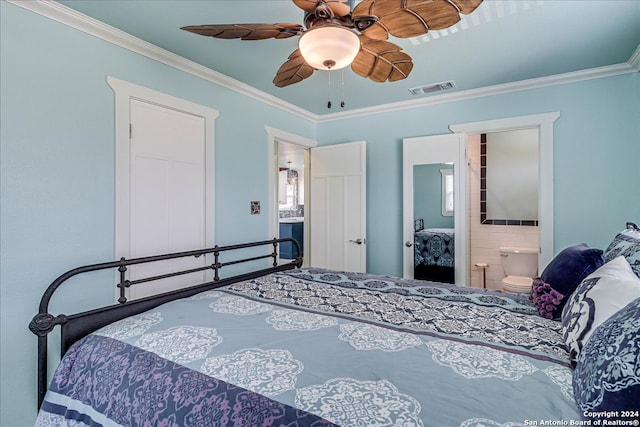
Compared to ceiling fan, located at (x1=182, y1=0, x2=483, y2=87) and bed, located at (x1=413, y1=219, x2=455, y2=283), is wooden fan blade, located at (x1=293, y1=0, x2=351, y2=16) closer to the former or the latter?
ceiling fan, located at (x1=182, y1=0, x2=483, y2=87)

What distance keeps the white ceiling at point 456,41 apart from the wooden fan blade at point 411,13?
27.3 inches

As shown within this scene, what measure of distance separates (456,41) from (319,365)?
237 cm

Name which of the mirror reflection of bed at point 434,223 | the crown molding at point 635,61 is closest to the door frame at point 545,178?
the crown molding at point 635,61

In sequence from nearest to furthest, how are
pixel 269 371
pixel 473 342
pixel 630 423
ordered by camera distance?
pixel 630 423 < pixel 269 371 < pixel 473 342

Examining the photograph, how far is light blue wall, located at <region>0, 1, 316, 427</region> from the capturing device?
174cm

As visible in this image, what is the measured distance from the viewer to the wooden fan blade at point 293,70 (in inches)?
74.9

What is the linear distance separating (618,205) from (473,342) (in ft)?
8.29

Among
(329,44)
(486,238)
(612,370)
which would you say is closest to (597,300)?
(612,370)

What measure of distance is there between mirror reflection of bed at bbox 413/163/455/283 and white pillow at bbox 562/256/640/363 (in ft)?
6.95

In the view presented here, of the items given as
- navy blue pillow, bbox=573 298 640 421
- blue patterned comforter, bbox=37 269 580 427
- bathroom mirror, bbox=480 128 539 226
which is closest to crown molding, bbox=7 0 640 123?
bathroom mirror, bbox=480 128 539 226

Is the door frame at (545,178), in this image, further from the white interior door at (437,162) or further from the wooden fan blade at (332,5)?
the wooden fan blade at (332,5)

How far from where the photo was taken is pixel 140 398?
109 centimetres

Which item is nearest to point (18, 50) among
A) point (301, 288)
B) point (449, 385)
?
point (301, 288)

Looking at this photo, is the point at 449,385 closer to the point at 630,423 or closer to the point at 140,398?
the point at 630,423
